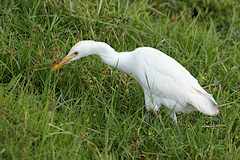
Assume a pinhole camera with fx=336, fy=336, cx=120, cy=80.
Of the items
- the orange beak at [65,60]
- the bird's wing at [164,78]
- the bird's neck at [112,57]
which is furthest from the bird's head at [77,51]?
the bird's wing at [164,78]

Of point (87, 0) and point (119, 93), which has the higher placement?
point (87, 0)

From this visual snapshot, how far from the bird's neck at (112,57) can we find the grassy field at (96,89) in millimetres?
159

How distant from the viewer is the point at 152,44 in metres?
4.46

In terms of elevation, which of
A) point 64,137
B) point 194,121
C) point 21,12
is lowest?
point 194,121

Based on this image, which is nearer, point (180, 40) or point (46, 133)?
point (46, 133)

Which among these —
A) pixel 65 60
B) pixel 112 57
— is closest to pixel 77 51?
pixel 65 60

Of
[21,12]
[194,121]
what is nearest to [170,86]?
[194,121]

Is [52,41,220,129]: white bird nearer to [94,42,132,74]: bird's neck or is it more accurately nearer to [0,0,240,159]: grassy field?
[94,42,132,74]: bird's neck

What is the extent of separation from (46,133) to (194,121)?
1801 millimetres

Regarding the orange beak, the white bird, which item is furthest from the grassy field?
the white bird

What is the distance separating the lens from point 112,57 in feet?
11.2

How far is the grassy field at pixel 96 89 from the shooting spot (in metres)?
2.69

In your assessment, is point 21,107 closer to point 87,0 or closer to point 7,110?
point 7,110

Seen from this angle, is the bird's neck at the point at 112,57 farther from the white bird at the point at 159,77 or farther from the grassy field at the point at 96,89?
the grassy field at the point at 96,89
